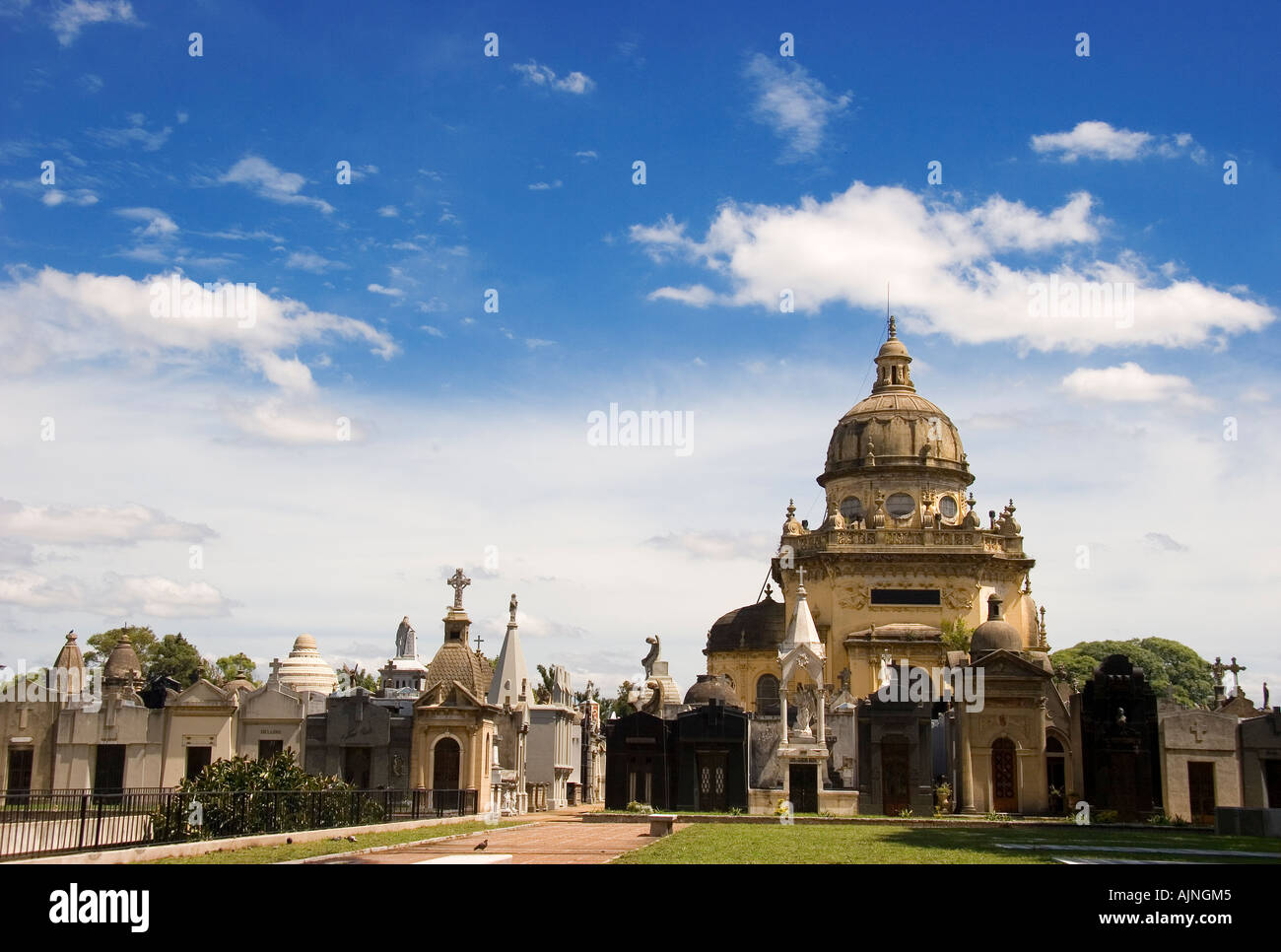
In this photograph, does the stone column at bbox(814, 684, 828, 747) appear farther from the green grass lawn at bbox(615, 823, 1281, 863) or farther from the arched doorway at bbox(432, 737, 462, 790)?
the arched doorway at bbox(432, 737, 462, 790)

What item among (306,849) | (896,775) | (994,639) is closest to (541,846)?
(306,849)

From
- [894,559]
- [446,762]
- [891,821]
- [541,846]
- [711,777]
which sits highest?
[894,559]

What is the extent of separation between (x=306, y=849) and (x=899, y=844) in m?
11.3

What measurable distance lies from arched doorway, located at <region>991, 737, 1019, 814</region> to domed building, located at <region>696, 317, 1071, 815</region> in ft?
0.21

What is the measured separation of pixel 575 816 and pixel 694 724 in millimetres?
5561

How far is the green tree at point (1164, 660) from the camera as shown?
334ft

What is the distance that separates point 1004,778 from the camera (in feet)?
144

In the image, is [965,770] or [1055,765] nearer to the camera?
[965,770]

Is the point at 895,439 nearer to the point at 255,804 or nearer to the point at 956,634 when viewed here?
the point at 956,634

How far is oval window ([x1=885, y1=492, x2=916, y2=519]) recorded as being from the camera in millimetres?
68125
